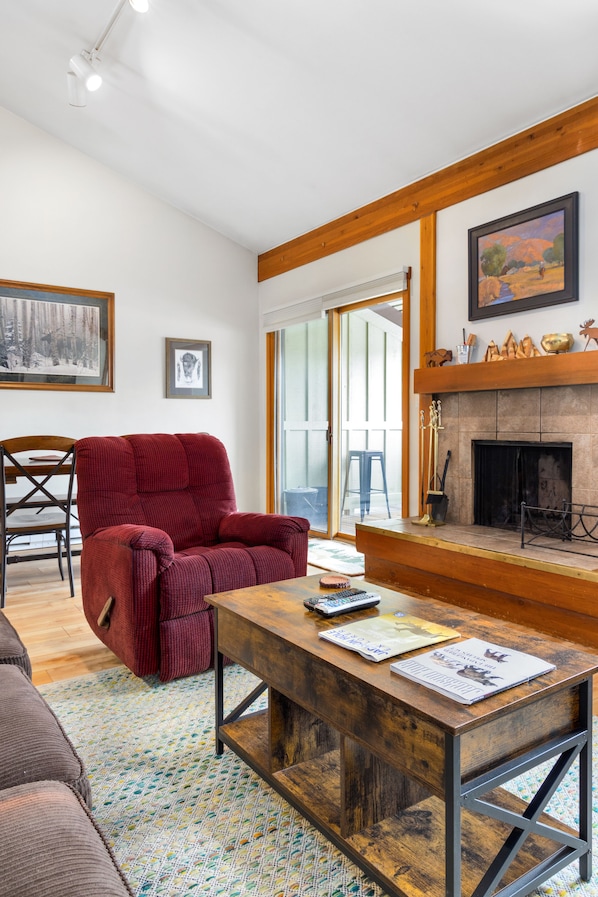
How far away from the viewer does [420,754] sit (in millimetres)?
1155

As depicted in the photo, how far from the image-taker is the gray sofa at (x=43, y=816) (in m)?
0.79

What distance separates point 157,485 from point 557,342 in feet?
6.84

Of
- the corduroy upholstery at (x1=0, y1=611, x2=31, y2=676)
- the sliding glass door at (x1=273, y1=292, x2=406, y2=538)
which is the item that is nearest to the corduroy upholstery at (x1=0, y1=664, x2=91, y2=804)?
the corduroy upholstery at (x1=0, y1=611, x2=31, y2=676)

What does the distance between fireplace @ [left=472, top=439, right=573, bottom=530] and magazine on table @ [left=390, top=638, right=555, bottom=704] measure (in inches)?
82.1

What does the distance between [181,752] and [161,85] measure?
3792mm

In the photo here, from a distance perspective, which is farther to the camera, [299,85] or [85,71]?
[85,71]

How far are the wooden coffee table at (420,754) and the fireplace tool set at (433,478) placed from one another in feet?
6.43

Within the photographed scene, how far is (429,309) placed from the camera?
4.04 metres

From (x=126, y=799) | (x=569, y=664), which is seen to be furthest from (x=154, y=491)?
(x=569, y=664)

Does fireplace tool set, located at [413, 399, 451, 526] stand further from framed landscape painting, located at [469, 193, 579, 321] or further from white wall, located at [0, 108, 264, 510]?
white wall, located at [0, 108, 264, 510]

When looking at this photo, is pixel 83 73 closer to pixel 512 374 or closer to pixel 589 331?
pixel 512 374

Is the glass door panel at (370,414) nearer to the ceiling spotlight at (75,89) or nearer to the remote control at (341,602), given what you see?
the ceiling spotlight at (75,89)

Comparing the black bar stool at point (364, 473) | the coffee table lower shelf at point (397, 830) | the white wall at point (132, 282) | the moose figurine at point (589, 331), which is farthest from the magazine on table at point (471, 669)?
the white wall at point (132, 282)

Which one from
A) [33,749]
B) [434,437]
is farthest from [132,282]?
[33,749]
